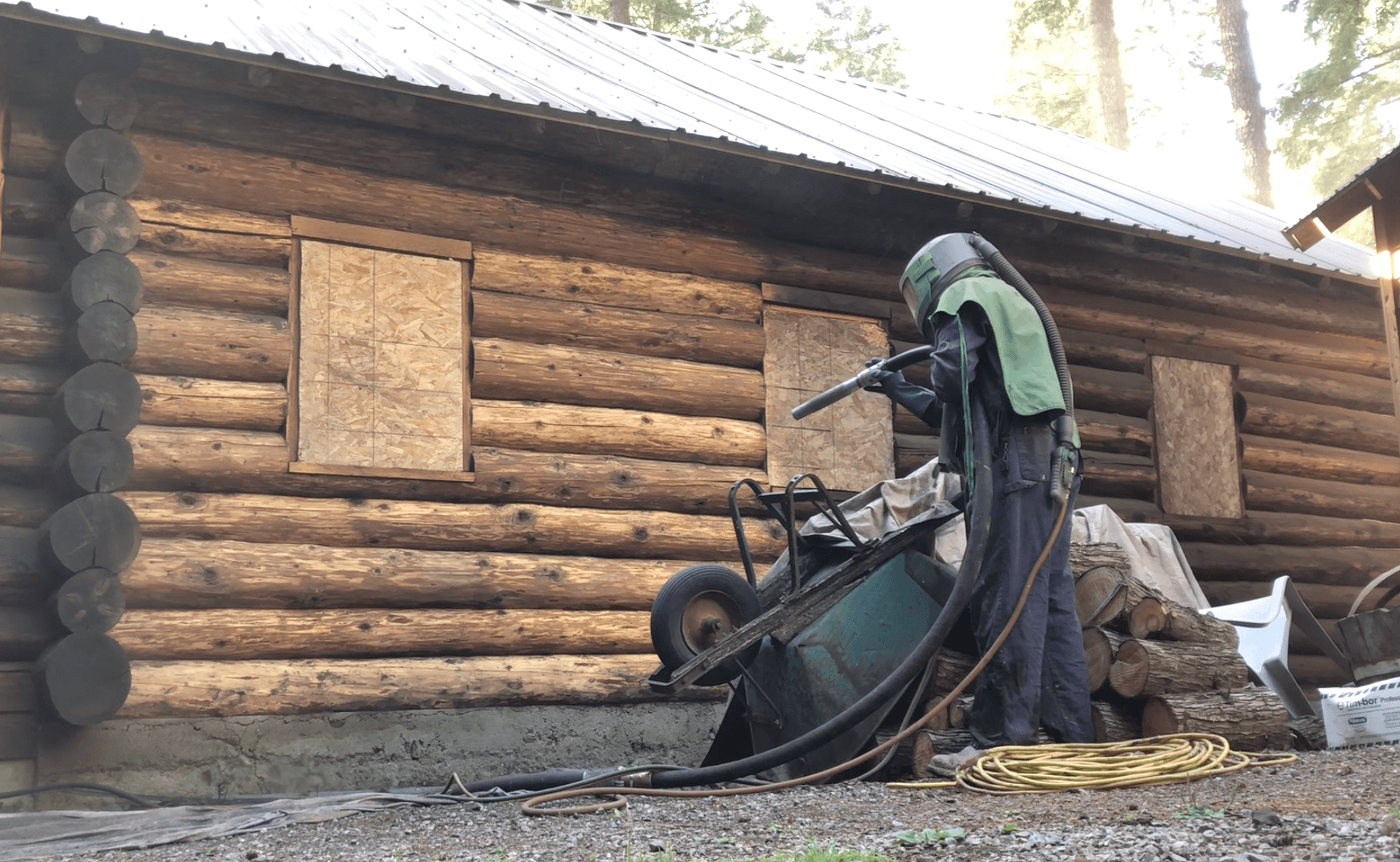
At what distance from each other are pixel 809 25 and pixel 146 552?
28.4 m

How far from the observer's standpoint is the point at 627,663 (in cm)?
806

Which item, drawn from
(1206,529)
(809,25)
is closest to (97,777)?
(1206,529)

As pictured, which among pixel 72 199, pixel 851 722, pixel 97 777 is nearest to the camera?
pixel 851 722

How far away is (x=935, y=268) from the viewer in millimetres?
6195

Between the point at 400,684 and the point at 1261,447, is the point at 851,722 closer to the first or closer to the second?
the point at 400,684

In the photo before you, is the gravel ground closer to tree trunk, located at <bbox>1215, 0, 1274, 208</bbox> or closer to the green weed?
the green weed

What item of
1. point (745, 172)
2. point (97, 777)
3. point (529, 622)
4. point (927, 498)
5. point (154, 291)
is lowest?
point (97, 777)

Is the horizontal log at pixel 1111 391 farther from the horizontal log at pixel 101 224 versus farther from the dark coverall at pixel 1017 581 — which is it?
the horizontal log at pixel 101 224

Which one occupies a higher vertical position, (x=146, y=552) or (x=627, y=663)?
(x=146, y=552)

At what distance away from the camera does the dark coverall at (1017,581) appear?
18.4 feet

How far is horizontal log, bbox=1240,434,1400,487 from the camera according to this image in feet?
38.1

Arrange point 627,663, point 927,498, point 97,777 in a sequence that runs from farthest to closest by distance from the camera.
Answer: point 627,663
point 927,498
point 97,777

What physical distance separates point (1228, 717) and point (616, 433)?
13.0ft

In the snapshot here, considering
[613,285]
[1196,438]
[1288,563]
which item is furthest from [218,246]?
[1288,563]
